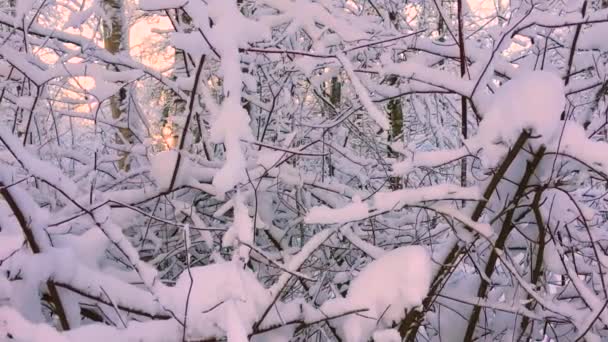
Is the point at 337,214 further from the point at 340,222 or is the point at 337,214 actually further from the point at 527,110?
the point at 527,110

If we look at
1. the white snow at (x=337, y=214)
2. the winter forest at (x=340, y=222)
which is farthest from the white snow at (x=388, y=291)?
the white snow at (x=337, y=214)

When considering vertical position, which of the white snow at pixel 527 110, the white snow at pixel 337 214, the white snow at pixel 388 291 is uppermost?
the white snow at pixel 527 110

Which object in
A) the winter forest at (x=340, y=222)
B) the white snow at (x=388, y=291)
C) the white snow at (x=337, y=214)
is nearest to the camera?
the winter forest at (x=340, y=222)

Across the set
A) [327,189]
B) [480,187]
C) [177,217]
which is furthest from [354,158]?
[480,187]

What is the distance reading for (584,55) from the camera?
2.07m

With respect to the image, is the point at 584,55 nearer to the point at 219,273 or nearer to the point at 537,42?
the point at 537,42

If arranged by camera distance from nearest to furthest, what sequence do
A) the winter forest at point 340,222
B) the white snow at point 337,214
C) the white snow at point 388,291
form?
the winter forest at point 340,222 < the white snow at point 337,214 < the white snow at point 388,291

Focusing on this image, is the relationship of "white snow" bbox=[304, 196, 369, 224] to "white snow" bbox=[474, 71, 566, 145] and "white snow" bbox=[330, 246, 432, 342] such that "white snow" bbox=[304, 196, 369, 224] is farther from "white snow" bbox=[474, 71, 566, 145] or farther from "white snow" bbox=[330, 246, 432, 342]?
"white snow" bbox=[474, 71, 566, 145]

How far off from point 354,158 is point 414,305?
1573mm

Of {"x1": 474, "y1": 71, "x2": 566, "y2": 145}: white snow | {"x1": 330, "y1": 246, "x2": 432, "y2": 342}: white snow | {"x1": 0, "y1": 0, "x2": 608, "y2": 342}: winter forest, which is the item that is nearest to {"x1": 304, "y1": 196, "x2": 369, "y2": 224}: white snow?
{"x1": 0, "y1": 0, "x2": 608, "y2": 342}: winter forest

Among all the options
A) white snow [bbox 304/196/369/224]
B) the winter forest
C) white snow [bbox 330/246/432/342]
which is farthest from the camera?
white snow [bbox 330/246/432/342]

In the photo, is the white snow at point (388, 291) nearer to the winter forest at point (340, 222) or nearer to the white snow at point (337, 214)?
the winter forest at point (340, 222)

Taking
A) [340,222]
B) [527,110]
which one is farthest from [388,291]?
[527,110]

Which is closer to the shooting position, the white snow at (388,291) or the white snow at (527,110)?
the white snow at (527,110)
